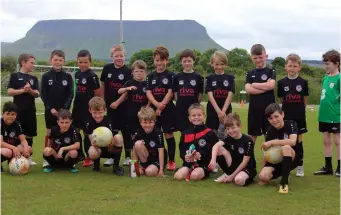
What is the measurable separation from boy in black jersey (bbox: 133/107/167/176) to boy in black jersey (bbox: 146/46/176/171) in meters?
0.47

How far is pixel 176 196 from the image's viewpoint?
18.1 feet

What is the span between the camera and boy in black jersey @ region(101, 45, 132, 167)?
26.0 feet

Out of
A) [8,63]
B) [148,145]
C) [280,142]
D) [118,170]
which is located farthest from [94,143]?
[8,63]

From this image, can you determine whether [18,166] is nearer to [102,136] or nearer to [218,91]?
[102,136]

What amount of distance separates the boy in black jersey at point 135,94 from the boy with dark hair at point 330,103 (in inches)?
111

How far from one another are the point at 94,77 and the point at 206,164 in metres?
2.51

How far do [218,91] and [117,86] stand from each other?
5.78 feet

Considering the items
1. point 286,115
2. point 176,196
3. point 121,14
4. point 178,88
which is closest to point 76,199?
point 176,196

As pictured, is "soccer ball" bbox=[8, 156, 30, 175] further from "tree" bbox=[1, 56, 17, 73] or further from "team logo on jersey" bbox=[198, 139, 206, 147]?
"tree" bbox=[1, 56, 17, 73]

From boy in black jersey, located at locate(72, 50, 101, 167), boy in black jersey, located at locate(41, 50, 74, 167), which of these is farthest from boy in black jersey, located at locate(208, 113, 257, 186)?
boy in black jersey, located at locate(41, 50, 74, 167)

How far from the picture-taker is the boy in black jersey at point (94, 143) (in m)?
7.12

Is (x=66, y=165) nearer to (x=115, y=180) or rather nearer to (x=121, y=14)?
(x=115, y=180)

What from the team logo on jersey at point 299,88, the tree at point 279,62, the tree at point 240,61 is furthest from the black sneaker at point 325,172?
the tree at point 240,61

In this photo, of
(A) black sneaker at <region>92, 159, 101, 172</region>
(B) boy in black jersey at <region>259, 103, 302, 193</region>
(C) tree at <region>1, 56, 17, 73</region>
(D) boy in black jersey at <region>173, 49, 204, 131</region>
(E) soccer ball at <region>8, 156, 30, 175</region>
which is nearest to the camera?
(B) boy in black jersey at <region>259, 103, 302, 193</region>
